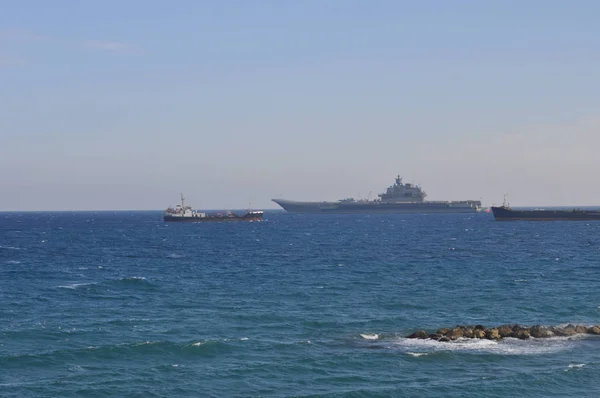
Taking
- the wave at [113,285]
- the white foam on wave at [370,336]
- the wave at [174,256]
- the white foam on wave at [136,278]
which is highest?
the wave at [174,256]

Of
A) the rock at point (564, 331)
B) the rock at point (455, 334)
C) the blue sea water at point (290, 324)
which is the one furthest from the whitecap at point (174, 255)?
the rock at point (564, 331)

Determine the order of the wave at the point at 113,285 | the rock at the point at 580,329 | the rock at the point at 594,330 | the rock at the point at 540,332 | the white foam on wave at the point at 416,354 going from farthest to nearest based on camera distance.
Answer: the wave at the point at 113,285 → the rock at the point at 580,329 → the rock at the point at 594,330 → the rock at the point at 540,332 → the white foam on wave at the point at 416,354

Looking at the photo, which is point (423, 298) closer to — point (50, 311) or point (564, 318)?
point (564, 318)

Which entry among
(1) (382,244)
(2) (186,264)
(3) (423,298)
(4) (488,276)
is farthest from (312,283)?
(1) (382,244)

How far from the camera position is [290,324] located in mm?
54969

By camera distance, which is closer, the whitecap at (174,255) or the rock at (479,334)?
the rock at (479,334)

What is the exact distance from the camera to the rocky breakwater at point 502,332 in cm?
4966

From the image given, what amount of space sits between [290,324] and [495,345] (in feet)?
49.1

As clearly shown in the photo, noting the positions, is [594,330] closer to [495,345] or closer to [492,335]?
[492,335]

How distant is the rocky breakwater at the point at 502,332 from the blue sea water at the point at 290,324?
4.04ft

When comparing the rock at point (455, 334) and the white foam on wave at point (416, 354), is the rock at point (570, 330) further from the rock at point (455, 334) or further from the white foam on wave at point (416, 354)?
the white foam on wave at point (416, 354)

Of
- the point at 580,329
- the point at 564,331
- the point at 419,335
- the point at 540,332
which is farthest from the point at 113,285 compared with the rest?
the point at 580,329

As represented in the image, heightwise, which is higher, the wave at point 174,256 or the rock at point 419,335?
the wave at point 174,256

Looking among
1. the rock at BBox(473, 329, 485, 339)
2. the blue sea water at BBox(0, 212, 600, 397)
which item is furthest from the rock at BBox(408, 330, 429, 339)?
the rock at BBox(473, 329, 485, 339)
